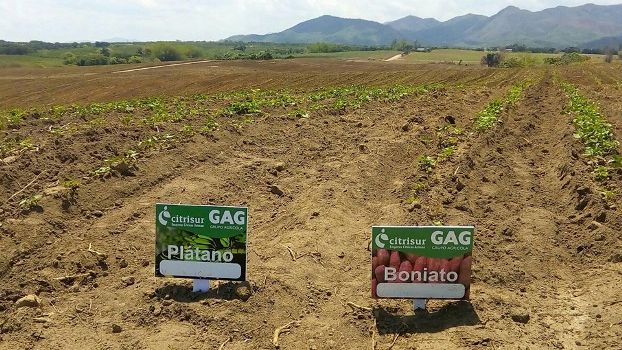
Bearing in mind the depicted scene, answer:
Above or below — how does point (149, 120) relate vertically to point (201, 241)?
above

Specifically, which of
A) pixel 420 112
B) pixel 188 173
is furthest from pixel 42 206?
pixel 420 112

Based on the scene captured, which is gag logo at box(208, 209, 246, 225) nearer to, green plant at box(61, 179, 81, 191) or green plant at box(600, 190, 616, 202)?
green plant at box(61, 179, 81, 191)

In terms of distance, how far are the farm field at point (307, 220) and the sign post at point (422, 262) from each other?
257mm

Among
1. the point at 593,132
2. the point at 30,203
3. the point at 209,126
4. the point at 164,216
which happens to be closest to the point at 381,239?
the point at 164,216

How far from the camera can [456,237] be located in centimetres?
530

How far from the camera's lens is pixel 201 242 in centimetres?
563

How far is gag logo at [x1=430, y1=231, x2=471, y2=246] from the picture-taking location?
5.29 m

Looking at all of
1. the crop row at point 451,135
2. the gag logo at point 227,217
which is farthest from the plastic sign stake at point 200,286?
the crop row at point 451,135

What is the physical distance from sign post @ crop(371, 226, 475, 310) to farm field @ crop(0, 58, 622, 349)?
0.26 meters

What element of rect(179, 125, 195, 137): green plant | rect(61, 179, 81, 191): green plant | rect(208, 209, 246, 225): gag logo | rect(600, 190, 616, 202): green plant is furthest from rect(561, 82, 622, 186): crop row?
rect(61, 179, 81, 191): green plant

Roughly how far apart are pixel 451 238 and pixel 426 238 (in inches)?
9.3

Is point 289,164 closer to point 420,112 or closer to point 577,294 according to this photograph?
point 577,294

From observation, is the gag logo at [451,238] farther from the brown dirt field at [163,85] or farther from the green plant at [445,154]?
the brown dirt field at [163,85]

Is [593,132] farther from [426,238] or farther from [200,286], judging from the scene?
[200,286]
